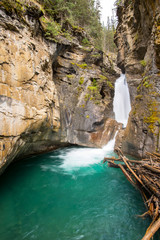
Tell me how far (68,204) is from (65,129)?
599cm

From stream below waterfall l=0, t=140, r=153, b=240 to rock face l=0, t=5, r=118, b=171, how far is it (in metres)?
1.45

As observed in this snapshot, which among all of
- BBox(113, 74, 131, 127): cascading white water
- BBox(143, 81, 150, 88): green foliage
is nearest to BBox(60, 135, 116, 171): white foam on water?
BBox(113, 74, 131, 127): cascading white water

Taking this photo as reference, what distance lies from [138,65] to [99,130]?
8.68 metres

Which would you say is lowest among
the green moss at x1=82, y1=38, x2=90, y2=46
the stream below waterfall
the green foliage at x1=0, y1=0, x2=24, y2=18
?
the stream below waterfall

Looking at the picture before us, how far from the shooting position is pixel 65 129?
32.8 ft

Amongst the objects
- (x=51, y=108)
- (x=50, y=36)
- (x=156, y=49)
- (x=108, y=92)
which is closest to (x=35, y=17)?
(x=50, y=36)

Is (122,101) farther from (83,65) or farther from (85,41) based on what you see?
(85,41)

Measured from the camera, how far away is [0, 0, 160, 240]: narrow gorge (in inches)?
154

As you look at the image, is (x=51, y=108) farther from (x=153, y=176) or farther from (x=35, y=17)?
(x=153, y=176)

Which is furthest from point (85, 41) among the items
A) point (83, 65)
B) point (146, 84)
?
point (146, 84)

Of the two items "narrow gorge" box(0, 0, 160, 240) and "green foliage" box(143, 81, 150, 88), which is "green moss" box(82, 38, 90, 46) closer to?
"narrow gorge" box(0, 0, 160, 240)

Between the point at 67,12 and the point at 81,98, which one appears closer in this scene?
the point at 81,98

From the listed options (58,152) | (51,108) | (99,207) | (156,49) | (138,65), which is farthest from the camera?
(138,65)

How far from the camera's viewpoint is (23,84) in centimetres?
586
